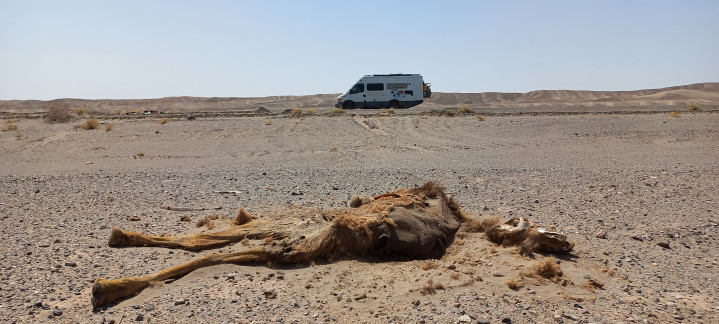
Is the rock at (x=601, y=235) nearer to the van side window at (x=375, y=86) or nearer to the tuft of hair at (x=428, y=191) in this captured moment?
the tuft of hair at (x=428, y=191)

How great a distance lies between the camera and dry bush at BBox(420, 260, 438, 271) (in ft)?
22.9

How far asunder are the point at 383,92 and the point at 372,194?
28.6m

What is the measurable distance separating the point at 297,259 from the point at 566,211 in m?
5.43

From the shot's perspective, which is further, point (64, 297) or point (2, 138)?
point (2, 138)

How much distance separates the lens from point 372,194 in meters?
12.4

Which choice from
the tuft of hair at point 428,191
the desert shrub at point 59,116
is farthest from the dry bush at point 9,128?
the tuft of hair at point 428,191

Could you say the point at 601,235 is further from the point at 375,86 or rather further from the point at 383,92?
the point at 383,92

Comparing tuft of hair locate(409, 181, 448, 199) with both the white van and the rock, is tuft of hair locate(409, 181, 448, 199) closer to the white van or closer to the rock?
the rock

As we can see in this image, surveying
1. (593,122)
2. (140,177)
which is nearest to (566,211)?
(140,177)

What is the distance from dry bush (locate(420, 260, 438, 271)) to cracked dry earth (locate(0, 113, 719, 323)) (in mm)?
17

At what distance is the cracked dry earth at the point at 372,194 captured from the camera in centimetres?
608

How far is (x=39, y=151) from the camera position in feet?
76.3

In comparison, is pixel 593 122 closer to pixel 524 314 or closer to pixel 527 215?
pixel 527 215

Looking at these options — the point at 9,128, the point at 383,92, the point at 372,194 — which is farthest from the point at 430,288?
the point at 383,92
